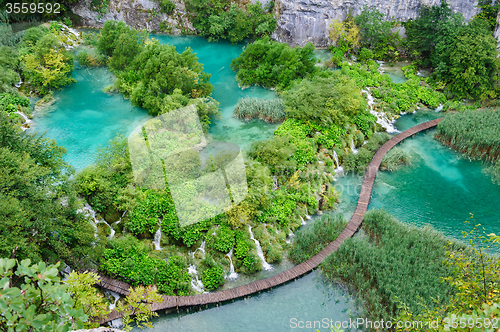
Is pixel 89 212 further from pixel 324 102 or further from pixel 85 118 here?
pixel 324 102

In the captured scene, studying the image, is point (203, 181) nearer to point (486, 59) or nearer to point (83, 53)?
point (83, 53)

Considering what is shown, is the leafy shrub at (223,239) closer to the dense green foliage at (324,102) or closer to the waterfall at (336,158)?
the waterfall at (336,158)

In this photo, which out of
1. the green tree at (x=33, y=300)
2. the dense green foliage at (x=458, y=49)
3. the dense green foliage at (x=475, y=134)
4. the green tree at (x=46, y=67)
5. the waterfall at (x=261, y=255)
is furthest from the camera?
the green tree at (x=46, y=67)

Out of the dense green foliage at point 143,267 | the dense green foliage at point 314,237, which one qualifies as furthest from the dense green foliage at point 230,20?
the dense green foliage at point 143,267

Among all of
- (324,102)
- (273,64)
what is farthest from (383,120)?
(273,64)

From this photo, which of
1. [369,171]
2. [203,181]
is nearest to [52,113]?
[203,181]
